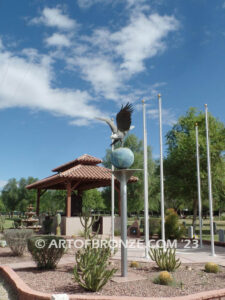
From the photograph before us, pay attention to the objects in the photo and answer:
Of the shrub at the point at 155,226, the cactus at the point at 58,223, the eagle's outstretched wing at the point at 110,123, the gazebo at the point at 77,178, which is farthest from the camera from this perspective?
the shrub at the point at 155,226

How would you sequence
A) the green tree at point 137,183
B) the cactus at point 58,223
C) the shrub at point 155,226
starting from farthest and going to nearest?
the green tree at point 137,183
the shrub at point 155,226
the cactus at point 58,223

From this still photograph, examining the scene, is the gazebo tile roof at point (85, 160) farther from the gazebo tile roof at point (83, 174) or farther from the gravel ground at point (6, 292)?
the gravel ground at point (6, 292)

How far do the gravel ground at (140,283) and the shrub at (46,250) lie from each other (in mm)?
255

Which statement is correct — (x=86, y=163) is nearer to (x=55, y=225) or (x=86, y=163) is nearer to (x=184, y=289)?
(x=55, y=225)

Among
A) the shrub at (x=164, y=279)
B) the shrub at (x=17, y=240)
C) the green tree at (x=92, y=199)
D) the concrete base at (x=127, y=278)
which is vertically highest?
the green tree at (x=92, y=199)

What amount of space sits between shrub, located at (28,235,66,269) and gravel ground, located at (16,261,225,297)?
0.25 m

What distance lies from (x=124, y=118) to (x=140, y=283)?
4.20 m

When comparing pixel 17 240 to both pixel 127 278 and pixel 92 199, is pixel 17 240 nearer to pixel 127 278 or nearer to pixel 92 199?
pixel 127 278

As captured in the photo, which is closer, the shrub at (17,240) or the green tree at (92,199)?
the shrub at (17,240)

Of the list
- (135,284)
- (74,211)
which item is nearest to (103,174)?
(74,211)

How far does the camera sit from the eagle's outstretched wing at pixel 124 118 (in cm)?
830

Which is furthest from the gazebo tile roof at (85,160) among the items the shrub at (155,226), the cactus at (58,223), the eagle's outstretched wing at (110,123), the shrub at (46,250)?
the shrub at (46,250)

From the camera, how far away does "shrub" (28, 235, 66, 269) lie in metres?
7.82

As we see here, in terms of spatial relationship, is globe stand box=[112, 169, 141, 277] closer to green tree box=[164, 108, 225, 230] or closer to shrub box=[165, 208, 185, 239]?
shrub box=[165, 208, 185, 239]
